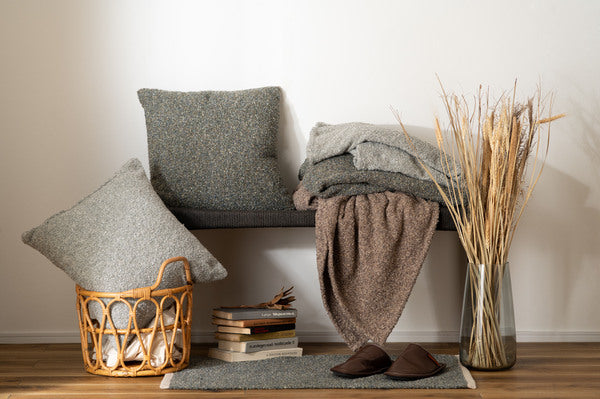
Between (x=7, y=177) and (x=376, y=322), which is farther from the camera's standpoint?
(x=7, y=177)

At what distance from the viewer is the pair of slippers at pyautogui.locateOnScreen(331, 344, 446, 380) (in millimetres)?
1972

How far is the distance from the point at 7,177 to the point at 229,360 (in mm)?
1095

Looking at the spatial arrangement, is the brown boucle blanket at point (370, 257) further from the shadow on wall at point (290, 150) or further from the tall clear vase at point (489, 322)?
the shadow on wall at point (290, 150)

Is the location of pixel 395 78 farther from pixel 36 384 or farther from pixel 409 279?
pixel 36 384

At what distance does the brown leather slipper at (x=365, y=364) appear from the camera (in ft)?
6.56

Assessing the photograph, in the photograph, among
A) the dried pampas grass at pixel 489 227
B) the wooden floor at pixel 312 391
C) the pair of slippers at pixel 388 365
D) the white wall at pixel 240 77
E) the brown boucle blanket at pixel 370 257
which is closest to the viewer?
the wooden floor at pixel 312 391

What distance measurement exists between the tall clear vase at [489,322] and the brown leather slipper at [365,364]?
0.28 meters

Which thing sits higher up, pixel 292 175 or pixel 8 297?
pixel 292 175

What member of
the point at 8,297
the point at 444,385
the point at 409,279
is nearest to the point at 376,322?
the point at 409,279

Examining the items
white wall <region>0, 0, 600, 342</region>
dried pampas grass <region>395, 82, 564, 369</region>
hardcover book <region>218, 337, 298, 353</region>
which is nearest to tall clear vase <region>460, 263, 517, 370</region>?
dried pampas grass <region>395, 82, 564, 369</region>

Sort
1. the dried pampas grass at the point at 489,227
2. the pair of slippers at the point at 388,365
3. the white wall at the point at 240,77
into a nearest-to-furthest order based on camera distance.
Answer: the pair of slippers at the point at 388,365 → the dried pampas grass at the point at 489,227 → the white wall at the point at 240,77

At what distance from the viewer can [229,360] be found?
2.21m

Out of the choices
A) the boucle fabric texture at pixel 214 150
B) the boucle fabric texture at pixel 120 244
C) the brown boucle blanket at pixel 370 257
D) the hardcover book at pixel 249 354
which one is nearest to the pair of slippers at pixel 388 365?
the brown boucle blanket at pixel 370 257

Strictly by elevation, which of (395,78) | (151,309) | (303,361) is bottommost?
(303,361)
